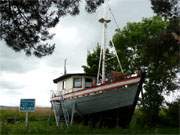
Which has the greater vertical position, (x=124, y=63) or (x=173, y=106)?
(x=124, y=63)

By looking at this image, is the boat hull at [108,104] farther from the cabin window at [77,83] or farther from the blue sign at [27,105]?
the blue sign at [27,105]

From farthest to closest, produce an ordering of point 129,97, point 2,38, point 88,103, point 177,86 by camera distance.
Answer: point 177,86 → point 88,103 → point 129,97 → point 2,38

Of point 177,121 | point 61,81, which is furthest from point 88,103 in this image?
point 177,121

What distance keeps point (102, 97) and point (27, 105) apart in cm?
810

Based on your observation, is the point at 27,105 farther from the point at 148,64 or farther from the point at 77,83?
the point at 148,64

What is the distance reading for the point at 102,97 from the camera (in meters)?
33.1

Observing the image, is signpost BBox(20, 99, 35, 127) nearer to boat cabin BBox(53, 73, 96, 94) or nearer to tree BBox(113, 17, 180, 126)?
boat cabin BBox(53, 73, 96, 94)

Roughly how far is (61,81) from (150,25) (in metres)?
15.4

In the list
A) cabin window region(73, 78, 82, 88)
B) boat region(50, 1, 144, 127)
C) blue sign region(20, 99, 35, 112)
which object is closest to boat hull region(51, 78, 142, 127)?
boat region(50, 1, 144, 127)

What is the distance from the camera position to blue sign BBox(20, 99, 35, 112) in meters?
26.1

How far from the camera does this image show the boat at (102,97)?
3166 cm

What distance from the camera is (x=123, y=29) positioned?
54.7 meters

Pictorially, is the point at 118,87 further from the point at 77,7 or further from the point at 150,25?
the point at 150,25

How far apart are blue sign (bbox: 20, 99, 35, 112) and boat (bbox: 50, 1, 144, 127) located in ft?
24.9
